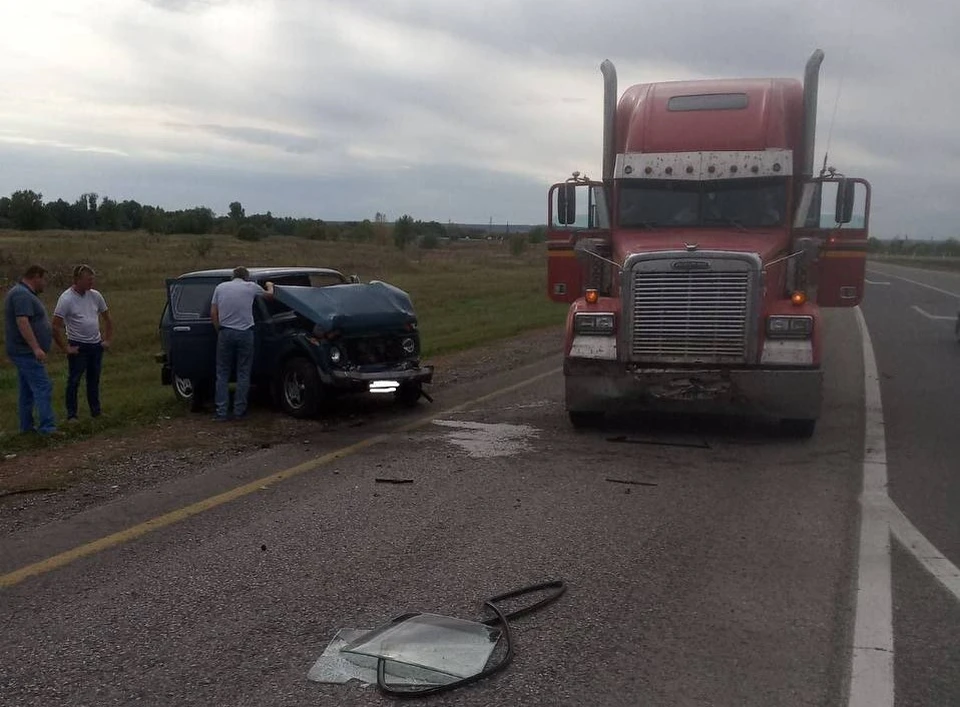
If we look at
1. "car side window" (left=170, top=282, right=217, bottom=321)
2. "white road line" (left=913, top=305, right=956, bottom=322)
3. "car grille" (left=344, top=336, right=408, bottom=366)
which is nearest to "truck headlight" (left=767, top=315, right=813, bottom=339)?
"car grille" (left=344, top=336, right=408, bottom=366)

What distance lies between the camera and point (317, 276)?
12289 mm

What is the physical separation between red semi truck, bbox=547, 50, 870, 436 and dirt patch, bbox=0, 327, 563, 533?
3036 mm

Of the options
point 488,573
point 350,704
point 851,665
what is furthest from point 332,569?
point 851,665

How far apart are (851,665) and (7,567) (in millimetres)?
4662

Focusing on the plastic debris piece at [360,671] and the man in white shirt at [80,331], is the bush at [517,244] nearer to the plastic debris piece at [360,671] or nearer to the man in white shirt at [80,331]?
the man in white shirt at [80,331]

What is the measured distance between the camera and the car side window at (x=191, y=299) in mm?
11336

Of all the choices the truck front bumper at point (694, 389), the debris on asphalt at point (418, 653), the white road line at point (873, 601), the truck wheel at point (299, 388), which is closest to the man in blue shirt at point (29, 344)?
the truck wheel at point (299, 388)

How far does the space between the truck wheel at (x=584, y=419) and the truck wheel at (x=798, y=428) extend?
1840 millimetres

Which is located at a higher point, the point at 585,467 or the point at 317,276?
the point at 317,276

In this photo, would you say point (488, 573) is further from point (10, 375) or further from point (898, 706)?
point (10, 375)

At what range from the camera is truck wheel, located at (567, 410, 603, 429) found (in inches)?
397

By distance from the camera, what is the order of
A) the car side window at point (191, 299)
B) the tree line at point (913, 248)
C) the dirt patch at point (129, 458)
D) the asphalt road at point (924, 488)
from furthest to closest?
the tree line at point (913, 248) → the car side window at point (191, 299) → the dirt patch at point (129, 458) → the asphalt road at point (924, 488)

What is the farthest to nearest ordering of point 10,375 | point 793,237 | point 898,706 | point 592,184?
1. point 10,375
2. point 592,184
3. point 793,237
4. point 898,706

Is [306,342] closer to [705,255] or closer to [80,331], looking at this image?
[80,331]
